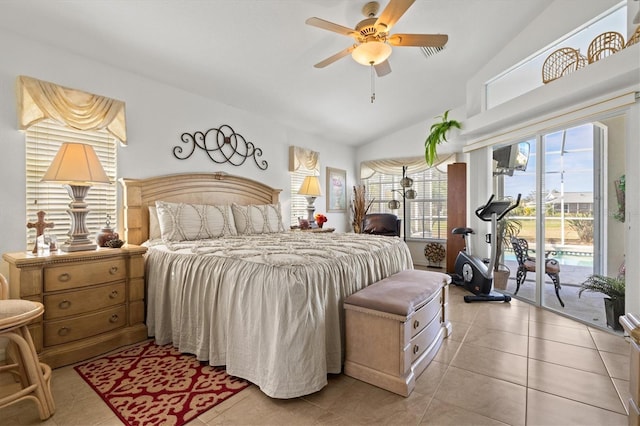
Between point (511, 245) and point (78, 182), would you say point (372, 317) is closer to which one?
point (78, 182)

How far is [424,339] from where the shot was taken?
7.21 ft

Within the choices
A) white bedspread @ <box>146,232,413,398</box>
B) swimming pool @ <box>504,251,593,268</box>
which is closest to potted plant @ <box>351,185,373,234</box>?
swimming pool @ <box>504,251,593,268</box>

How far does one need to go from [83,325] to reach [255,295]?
4.80ft

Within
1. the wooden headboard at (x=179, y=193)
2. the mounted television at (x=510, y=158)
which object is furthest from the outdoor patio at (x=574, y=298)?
the wooden headboard at (x=179, y=193)

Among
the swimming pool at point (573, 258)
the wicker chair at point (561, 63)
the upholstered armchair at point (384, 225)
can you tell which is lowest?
the swimming pool at point (573, 258)

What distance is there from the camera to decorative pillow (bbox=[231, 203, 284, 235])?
3.72 metres

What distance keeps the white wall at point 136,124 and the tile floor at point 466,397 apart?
1548mm

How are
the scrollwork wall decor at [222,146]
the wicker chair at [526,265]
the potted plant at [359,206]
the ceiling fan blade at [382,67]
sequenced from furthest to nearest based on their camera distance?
the potted plant at [359,206] → the scrollwork wall decor at [222,146] → the wicker chair at [526,265] → the ceiling fan blade at [382,67]

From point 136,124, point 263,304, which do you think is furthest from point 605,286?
point 136,124

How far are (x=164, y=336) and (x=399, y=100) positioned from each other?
14.8 feet

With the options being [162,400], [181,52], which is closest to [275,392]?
[162,400]

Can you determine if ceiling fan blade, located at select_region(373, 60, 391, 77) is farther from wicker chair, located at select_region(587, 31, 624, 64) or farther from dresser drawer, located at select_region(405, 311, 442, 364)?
dresser drawer, located at select_region(405, 311, 442, 364)

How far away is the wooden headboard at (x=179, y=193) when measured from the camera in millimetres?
3096

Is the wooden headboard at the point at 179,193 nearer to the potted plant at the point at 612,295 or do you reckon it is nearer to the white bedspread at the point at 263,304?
the white bedspread at the point at 263,304
